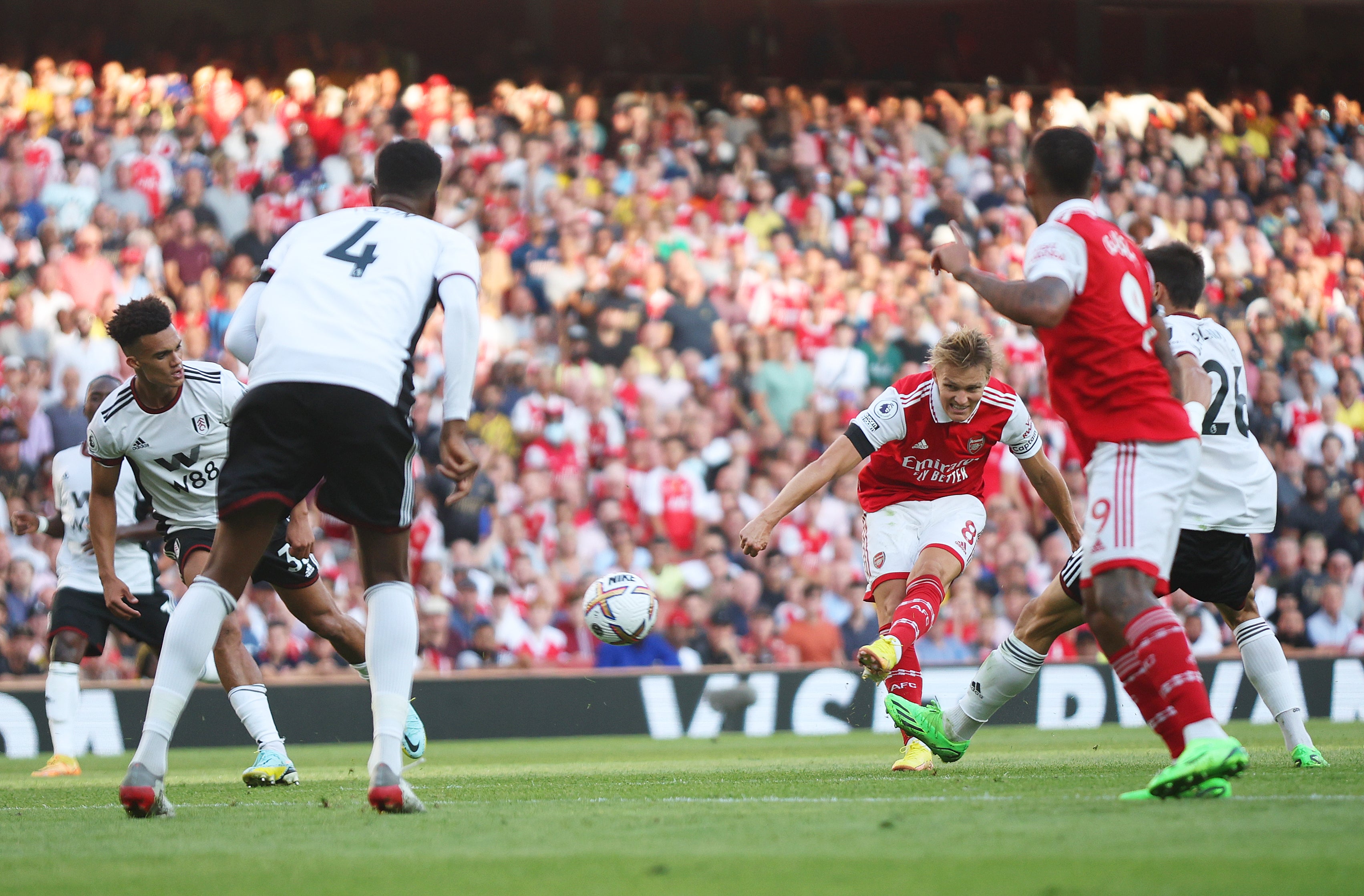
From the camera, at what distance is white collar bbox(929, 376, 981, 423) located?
7.84 metres

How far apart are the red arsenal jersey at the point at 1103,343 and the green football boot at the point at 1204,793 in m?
1.18

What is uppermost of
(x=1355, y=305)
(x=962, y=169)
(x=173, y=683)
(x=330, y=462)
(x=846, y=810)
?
(x=962, y=169)

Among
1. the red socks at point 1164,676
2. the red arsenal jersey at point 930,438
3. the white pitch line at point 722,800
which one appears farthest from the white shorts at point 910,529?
the red socks at point 1164,676

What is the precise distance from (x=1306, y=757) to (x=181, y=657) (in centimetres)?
511

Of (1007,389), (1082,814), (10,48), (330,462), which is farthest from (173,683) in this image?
(10,48)

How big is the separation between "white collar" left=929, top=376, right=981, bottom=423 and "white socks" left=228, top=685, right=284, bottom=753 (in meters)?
3.74

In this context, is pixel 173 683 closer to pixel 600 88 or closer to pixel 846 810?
pixel 846 810

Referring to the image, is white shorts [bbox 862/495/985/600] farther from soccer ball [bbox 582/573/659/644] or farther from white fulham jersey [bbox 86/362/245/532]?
white fulham jersey [bbox 86/362/245/532]

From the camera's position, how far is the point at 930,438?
26.3 feet

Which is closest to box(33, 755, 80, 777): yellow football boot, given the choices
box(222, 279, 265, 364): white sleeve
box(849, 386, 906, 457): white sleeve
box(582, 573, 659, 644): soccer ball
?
box(582, 573, 659, 644): soccer ball

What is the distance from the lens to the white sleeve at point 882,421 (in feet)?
25.8

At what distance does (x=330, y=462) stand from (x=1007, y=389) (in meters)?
4.26

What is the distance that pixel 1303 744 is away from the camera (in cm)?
723

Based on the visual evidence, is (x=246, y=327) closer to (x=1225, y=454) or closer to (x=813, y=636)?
(x=1225, y=454)
